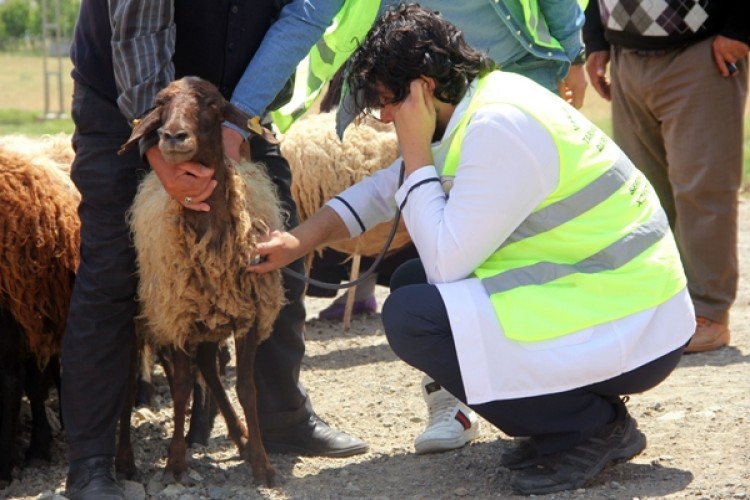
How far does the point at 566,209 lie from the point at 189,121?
1221mm

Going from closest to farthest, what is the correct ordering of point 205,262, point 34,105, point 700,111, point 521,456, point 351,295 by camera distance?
point 205,262 → point 521,456 → point 700,111 → point 351,295 → point 34,105

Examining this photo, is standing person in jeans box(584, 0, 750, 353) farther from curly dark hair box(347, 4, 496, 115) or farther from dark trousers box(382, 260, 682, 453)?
curly dark hair box(347, 4, 496, 115)

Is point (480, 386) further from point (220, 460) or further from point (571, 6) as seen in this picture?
point (571, 6)

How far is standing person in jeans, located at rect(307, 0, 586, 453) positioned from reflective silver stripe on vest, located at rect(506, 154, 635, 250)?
941mm

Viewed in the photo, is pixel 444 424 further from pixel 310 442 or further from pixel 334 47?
pixel 334 47

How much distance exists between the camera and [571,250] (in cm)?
359

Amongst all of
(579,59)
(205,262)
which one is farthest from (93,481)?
(579,59)

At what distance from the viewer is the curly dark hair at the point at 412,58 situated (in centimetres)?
360

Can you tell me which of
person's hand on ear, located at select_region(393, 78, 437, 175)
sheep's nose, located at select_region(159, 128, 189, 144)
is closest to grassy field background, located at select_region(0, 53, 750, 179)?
sheep's nose, located at select_region(159, 128, 189, 144)

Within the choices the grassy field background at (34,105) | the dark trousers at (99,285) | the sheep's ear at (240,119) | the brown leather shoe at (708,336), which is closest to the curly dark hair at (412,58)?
the sheep's ear at (240,119)

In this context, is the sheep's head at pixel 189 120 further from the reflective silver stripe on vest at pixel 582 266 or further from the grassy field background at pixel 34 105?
the grassy field background at pixel 34 105

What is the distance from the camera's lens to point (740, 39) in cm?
541

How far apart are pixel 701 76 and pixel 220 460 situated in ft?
9.82

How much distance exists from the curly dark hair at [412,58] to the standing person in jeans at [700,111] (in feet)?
7.11
